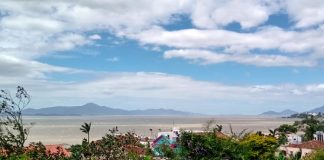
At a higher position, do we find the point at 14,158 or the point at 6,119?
the point at 6,119

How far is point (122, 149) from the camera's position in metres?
8.76

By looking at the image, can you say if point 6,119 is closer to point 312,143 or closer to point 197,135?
point 197,135

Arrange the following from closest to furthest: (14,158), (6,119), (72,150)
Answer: (14,158) → (72,150) → (6,119)

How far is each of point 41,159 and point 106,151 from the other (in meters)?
1.49

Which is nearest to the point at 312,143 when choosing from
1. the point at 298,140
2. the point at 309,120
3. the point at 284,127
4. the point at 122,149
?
the point at 298,140

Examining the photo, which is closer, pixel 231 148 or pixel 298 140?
pixel 231 148

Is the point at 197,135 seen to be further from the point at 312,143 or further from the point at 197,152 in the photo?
the point at 312,143

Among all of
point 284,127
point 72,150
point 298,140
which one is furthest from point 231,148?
point 284,127

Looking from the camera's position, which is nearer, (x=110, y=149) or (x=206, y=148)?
(x=110, y=149)

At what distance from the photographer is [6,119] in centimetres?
1538

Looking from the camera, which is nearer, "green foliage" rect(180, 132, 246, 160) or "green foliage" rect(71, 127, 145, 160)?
"green foliage" rect(71, 127, 145, 160)

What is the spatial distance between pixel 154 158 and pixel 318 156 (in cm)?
894

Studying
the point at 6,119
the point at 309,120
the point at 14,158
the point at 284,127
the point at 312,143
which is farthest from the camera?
the point at 309,120

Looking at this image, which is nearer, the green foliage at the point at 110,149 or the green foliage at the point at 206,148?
the green foliage at the point at 110,149
